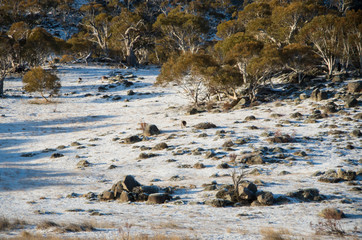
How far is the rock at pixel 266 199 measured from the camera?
970 cm

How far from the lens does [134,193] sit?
11.2 meters

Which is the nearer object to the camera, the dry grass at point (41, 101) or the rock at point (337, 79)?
the rock at point (337, 79)

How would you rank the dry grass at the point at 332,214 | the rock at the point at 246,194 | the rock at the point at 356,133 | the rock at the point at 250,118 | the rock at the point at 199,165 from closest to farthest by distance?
1. the dry grass at the point at 332,214
2. the rock at the point at 246,194
3. the rock at the point at 199,165
4. the rock at the point at 356,133
5. the rock at the point at 250,118

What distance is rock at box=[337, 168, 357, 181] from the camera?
1174cm

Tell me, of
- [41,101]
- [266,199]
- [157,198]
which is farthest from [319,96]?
[41,101]

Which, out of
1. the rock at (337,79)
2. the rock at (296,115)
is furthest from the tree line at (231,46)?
the rock at (296,115)

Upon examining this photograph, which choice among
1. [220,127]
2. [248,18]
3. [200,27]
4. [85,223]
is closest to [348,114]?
[220,127]

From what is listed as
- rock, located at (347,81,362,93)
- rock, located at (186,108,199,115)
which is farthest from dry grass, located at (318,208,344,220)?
rock, located at (347,81,362,93)

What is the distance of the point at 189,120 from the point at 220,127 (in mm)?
4768

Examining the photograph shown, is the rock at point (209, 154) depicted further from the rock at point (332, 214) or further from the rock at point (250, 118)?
the rock at point (250, 118)

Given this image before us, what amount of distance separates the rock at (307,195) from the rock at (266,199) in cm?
87

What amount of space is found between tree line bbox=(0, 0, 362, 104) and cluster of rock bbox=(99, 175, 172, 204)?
2066 centimetres

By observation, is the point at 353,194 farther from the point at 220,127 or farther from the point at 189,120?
the point at 189,120

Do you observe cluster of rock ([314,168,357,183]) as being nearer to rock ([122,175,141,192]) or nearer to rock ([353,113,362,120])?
rock ([122,175,141,192])
